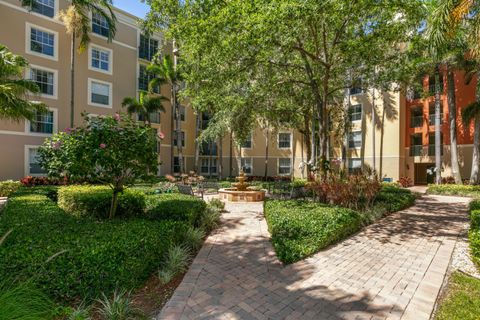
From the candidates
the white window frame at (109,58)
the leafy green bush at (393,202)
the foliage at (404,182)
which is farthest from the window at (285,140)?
the white window frame at (109,58)

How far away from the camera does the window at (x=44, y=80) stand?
19903 mm

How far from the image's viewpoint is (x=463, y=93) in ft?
71.6

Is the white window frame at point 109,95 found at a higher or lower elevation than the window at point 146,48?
lower

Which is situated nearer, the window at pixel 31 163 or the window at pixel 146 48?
the window at pixel 31 163

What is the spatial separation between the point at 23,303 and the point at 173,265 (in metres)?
2.31

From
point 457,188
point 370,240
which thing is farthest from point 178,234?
point 457,188

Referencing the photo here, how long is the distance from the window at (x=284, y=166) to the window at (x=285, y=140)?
1558mm

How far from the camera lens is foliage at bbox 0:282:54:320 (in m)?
2.80

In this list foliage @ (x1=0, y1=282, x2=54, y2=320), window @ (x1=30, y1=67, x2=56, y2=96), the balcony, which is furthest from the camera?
the balcony

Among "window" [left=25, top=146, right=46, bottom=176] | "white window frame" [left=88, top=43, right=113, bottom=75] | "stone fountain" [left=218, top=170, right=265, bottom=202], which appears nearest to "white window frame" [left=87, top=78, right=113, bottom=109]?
"white window frame" [left=88, top=43, right=113, bottom=75]

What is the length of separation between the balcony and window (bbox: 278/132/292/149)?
12.1 meters

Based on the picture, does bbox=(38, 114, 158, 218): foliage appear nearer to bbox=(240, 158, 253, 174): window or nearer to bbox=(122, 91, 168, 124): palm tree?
bbox=(122, 91, 168, 124): palm tree

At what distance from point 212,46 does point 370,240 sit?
8.27 m

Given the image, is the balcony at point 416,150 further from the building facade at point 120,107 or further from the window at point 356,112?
the window at point 356,112
